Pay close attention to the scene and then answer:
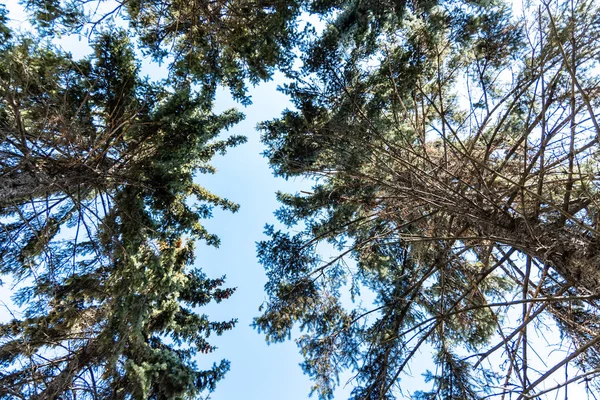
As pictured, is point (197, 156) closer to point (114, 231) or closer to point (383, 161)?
point (114, 231)

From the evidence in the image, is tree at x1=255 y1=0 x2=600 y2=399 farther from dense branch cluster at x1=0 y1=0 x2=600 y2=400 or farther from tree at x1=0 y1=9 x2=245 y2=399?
tree at x1=0 y1=9 x2=245 y2=399

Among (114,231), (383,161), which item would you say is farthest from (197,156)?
(383,161)

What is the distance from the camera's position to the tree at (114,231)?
436 cm

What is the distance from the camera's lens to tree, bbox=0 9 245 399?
4.36 m

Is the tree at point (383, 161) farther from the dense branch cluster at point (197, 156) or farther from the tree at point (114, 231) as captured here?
the tree at point (114, 231)

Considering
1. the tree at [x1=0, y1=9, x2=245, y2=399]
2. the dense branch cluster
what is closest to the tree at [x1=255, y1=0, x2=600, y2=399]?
the dense branch cluster

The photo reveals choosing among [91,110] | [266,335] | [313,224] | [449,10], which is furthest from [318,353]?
[449,10]

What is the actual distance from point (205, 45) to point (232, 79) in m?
0.81

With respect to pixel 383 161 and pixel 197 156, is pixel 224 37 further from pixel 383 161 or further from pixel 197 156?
pixel 383 161

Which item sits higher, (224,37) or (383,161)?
(224,37)

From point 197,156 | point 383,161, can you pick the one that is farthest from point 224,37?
point 383,161

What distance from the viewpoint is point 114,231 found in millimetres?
5539

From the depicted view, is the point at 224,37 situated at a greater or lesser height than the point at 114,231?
greater

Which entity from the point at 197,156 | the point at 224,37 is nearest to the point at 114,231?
the point at 197,156
